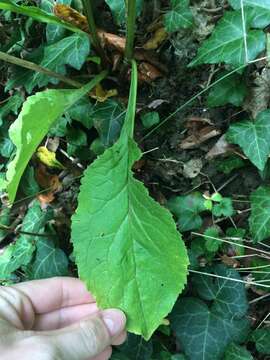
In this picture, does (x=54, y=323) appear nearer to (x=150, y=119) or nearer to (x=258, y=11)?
(x=150, y=119)

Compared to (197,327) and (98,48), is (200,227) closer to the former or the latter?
(197,327)

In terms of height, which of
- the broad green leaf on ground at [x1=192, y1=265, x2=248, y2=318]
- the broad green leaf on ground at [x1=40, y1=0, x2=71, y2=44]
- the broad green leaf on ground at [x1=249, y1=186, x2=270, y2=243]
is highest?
the broad green leaf on ground at [x1=40, y1=0, x2=71, y2=44]

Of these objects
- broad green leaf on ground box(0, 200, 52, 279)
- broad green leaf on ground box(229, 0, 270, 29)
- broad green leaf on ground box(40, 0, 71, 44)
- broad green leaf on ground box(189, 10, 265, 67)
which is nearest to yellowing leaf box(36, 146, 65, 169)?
broad green leaf on ground box(0, 200, 52, 279)

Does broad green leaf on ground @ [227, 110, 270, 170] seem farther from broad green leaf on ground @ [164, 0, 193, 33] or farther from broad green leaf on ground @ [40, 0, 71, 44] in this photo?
broad green leaf on ground @ [40, 0, 71, 44]

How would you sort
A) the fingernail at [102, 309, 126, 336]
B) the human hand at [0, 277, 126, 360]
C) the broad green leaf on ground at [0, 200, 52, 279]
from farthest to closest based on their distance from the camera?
the broad green leaf on ground at [0, 200, 52, 279] → the fingernail at [102, 309, 126, 336] → the human hand at [0, 277, 126, 360]

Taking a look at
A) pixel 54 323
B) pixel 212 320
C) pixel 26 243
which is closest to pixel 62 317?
pixel 54 323

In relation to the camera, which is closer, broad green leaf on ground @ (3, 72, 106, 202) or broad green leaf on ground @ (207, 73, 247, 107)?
broad green leaf on ground @ (3, 72, 106, 202)
